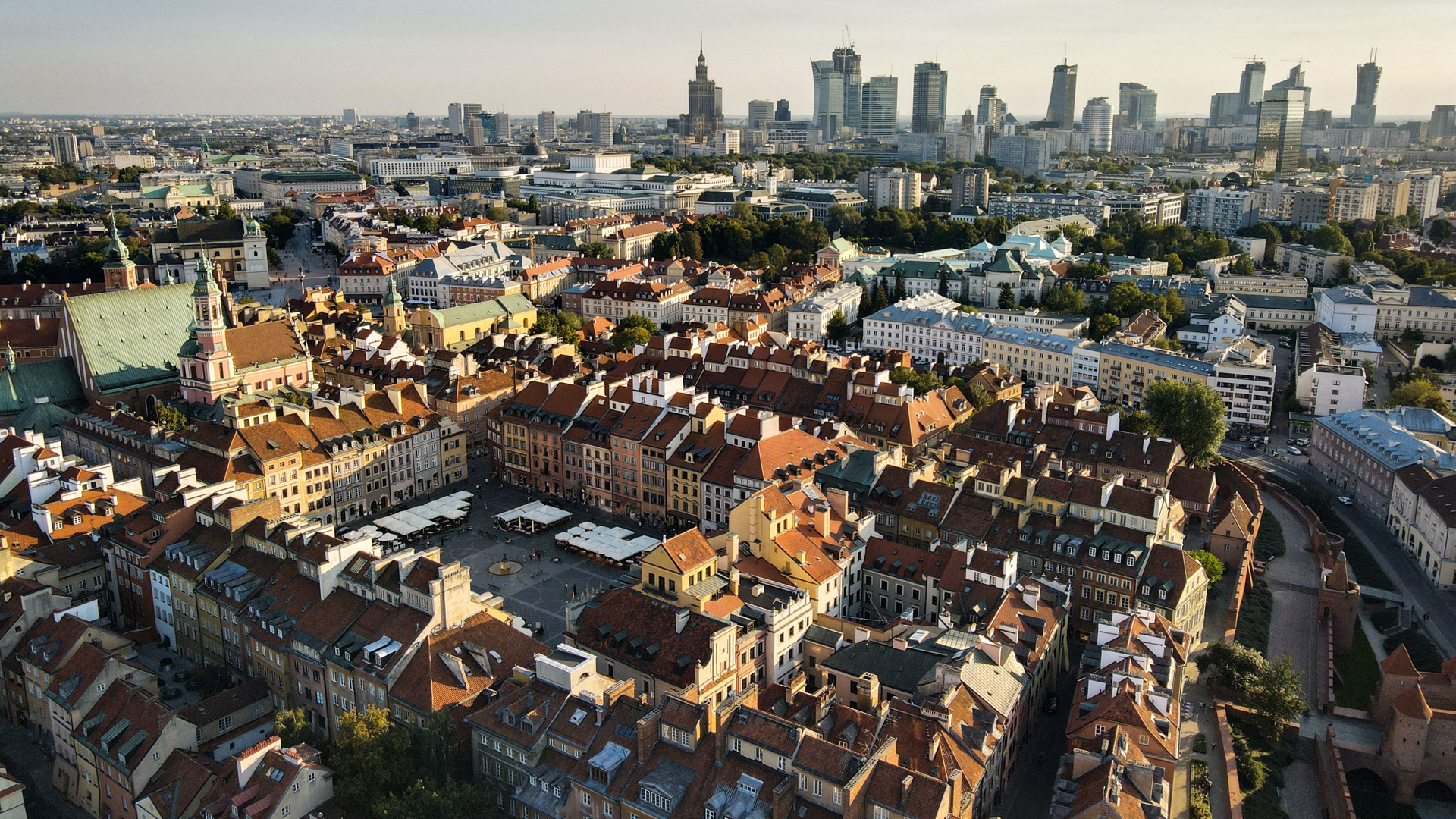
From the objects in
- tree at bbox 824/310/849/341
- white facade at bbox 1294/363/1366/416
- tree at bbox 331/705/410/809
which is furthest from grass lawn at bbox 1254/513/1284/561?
tree at bbox 824/310/849/341

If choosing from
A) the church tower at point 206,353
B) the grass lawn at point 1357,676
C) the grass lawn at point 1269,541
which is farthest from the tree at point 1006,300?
the church tower at point 206,353

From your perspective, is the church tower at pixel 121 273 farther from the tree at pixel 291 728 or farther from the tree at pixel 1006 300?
the tree at pixel 1006 300

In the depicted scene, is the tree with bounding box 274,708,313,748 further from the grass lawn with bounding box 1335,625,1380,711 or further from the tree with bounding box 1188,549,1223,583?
the grass lawn with bounding box 1335,625,1380,711

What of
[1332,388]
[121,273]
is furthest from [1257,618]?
[121,273]

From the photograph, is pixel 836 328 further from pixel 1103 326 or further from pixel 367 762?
pixel 367 762

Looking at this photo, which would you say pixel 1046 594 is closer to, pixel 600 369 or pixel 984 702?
pixel 984 702

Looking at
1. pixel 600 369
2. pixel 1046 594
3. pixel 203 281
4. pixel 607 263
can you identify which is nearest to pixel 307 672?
pixel 1046 594
